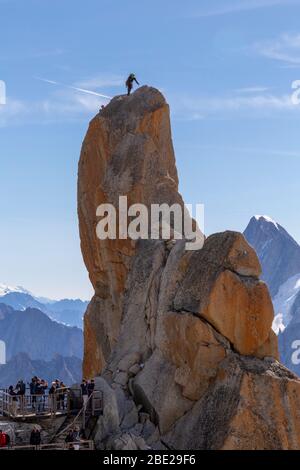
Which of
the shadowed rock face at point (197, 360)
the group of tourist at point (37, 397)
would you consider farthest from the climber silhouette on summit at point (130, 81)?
the group of tourist at point (37, 397)

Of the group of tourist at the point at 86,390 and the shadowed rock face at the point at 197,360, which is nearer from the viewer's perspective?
the shadowed rock face at the point at 197,360

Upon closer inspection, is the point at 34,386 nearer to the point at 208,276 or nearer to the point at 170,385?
the point at 170,385

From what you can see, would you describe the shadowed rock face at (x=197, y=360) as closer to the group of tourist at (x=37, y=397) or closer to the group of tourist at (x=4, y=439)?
the group of tourist at (x=37, y=397)

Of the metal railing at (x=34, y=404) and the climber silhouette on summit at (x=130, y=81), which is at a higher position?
the climber silhouette on summit at (x=130, y=81)

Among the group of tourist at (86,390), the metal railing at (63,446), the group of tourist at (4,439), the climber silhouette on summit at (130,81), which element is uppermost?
the climber silhouette on summit at (130,81)

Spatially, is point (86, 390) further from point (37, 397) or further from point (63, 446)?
point (63, 446)

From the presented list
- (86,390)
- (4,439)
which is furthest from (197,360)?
(4,439)

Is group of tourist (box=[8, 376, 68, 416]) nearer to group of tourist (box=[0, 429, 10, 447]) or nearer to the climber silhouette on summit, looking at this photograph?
group of tourist (box=[0, 429, 10, 447])

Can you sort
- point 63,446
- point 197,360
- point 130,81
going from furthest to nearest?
point 130,81 → point 197,360 → point 63,446
